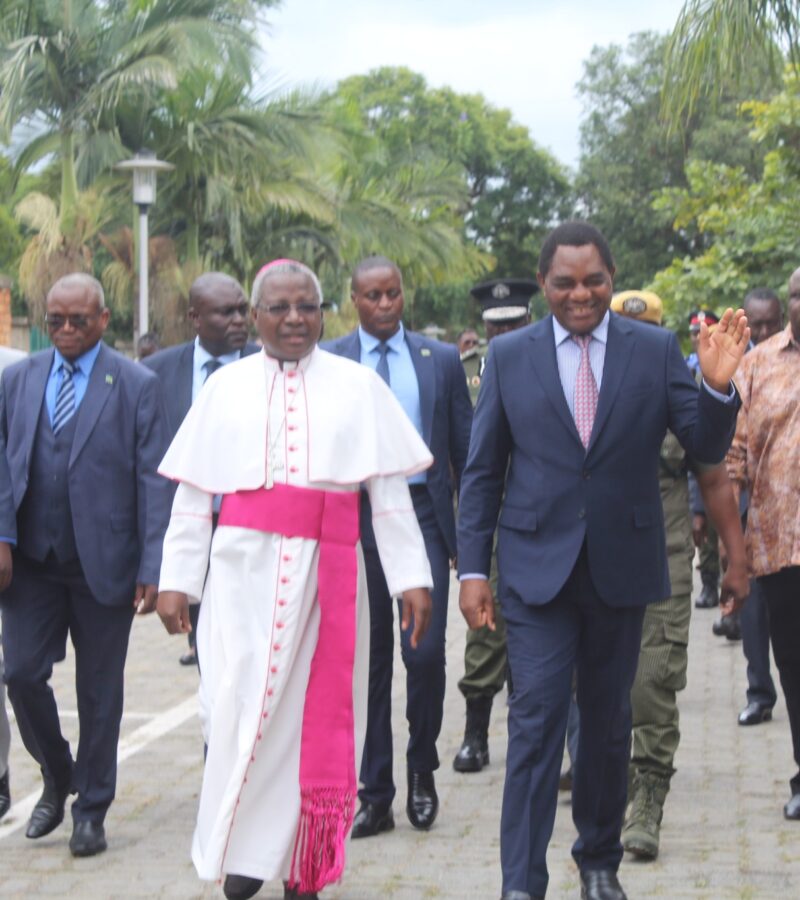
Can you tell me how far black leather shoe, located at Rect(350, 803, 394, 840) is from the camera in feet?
22.9

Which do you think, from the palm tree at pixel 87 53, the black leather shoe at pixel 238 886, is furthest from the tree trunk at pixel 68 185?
the black leather shoe at pixel 238 886

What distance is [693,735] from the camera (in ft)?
30.2

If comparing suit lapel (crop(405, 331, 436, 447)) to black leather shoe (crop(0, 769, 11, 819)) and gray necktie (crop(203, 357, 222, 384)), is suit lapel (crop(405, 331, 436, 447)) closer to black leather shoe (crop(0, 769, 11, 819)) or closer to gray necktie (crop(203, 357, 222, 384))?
gray necktie (crop(203, 357, 222, 384))

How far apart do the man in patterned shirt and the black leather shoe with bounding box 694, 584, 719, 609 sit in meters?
6.93

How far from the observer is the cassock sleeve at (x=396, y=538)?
19.9ft

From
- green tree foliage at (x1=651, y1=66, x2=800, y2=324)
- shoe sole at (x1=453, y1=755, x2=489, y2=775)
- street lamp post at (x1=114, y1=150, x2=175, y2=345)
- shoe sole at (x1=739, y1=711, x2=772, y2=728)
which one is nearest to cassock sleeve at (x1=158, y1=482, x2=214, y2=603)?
shoe sole at (x1=453, y1=755, x2=489, y2=775)

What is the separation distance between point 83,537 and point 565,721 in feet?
6.73

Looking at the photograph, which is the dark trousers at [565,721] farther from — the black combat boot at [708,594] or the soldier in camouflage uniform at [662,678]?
the black combat boot at [708,594]

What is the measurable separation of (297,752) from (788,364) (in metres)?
2.55

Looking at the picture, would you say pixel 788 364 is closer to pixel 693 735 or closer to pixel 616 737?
pixel 616 737

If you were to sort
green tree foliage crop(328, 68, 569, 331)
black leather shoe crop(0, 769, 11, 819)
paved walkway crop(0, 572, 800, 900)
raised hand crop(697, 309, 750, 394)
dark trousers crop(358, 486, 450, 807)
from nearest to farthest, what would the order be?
raised hand crop(697, 309, 750, 394)
paved walkway crop(0, 572, 800, 900)
dark trousers crop(358, 486, 450, 807)
black leather shoe crop(0, 769, 11, 819)
green tree foliage crop(328, 68, 569, 331)

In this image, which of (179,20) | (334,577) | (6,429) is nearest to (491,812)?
(334,577)

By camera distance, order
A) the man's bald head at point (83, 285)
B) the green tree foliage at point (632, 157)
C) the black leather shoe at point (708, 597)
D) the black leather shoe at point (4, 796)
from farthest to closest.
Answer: the green tree foliage at point (632, 157)
the black leather shoe at point (708, 597)
the black leather shoe at point (4, 796)
the man's bald head at point (83, 285)

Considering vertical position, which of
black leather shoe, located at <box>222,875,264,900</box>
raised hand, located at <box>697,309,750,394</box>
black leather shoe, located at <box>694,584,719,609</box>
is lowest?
black leather shoe, located at <box>694,584,719,609</box>
